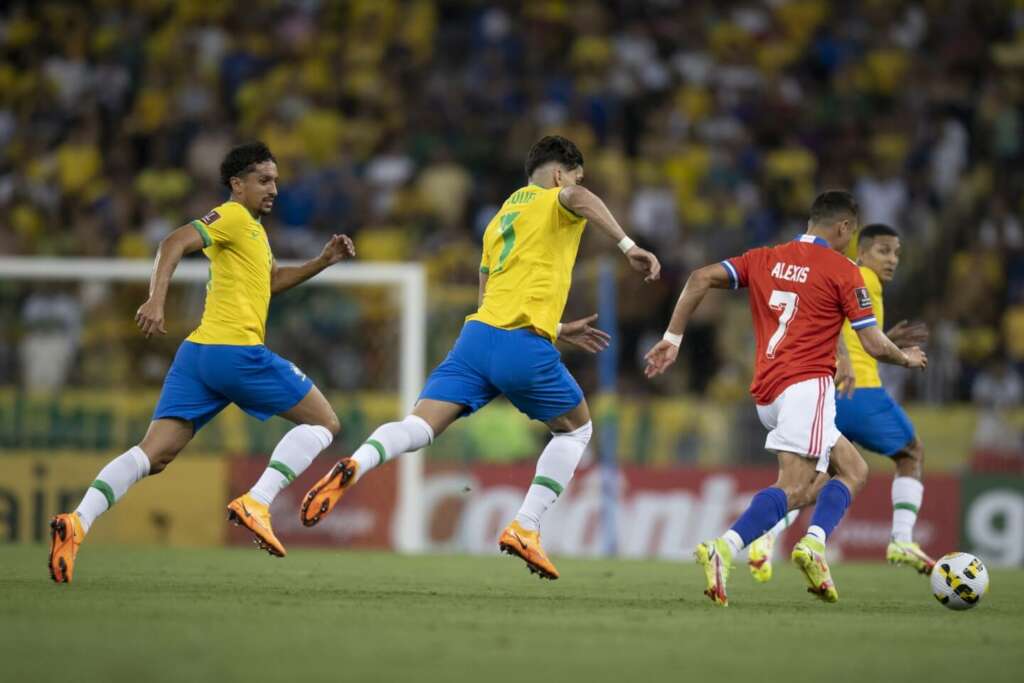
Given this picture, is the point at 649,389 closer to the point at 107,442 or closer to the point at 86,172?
the point at 107,442

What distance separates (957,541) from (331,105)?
9331 mm

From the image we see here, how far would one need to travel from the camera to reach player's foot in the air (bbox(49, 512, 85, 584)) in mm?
8289

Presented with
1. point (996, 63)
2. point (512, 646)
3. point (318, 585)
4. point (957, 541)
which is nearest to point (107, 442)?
point (318, 585)

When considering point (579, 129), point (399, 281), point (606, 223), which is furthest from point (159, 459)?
point (579, 129)

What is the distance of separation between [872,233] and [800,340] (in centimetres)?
228

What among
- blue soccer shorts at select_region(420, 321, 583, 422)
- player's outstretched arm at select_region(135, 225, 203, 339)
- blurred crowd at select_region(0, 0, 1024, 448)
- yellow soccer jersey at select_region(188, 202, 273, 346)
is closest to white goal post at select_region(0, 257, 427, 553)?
blurred crowd at select_region(0, 0, 1024, 448)

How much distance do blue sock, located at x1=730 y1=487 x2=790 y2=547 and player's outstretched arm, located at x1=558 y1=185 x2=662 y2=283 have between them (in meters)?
1.23

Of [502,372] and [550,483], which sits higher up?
[502,372]

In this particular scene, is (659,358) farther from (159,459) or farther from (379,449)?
(159,459)

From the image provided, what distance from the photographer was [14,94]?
67.1ft

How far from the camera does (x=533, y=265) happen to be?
8.52 m

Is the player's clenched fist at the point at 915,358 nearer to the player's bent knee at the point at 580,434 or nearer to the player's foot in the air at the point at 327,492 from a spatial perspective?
the player's bent knee at the point at 580,434

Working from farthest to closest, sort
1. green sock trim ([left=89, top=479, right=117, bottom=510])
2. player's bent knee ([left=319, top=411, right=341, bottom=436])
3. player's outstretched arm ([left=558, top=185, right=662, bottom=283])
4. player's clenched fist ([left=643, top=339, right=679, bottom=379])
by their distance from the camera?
player's bent knee ([left=319, top=411, right=341, bottom=436])
green sock trim ([left=89, top=479, right=117, bottom=510])
player's clenched fist ([left=643, top=339, right=679, bottom=379])
player's outstretched arm ([left=558, top=185, right=662, bottom=283])

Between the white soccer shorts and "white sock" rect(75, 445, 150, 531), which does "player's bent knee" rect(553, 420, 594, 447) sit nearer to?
the white soccer shorts
